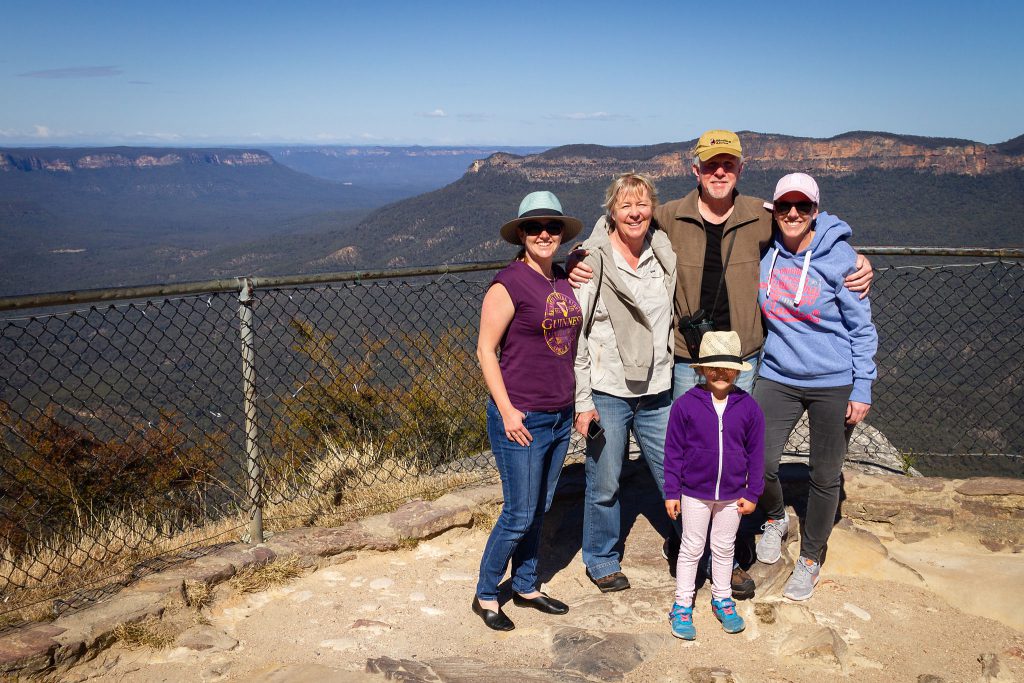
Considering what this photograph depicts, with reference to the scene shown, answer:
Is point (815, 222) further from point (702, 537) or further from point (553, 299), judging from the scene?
point (702, 537)

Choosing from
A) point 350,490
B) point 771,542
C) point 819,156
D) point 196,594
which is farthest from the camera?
point 819,156

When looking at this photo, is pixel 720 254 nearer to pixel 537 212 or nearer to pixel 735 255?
pixel 735 255

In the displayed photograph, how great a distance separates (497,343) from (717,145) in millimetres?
1254

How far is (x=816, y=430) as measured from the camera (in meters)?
3.58

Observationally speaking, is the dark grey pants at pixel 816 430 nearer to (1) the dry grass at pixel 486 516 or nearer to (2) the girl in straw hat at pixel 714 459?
(2) the girl in straw hat at pixel 714 459

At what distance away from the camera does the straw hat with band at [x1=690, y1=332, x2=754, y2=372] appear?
10.4ft

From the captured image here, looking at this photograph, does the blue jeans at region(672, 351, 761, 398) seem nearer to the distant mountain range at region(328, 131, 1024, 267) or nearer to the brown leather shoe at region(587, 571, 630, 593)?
the brown leather shoe at region(587, 571, 630, 593)

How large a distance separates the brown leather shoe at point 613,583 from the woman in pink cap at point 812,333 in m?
0.90

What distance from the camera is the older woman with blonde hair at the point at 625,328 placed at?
3.32 m

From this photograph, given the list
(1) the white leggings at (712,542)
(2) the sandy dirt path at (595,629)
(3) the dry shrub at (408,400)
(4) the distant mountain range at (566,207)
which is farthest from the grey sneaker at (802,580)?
(4) the distant mountain range at (566,207)

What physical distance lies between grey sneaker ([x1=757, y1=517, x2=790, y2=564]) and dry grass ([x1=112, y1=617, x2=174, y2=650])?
2755mm

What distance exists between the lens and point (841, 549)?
4.19 m

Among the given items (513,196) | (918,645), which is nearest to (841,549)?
(918,645)

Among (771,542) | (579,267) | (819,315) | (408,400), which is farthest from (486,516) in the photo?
(408,400)
